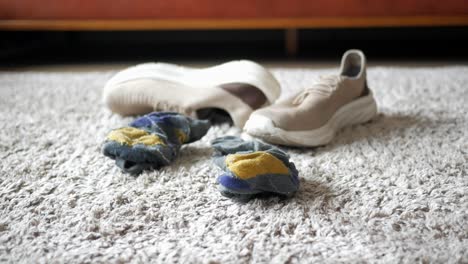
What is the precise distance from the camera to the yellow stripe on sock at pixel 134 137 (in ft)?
2.28

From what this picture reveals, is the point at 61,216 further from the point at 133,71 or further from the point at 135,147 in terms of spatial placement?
the point at 133,71

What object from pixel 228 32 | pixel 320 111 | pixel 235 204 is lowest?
pixel 235 204

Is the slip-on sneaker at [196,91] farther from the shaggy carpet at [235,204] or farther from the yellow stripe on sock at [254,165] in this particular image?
the yellow stripe on sock at [254,165]

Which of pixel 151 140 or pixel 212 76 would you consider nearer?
pixel 151 140

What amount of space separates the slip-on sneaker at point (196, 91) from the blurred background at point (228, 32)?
66 centimetres

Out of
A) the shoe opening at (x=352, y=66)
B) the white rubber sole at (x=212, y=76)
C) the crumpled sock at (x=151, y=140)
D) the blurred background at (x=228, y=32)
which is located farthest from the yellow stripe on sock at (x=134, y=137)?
the blurred background at (x=228, y=32)

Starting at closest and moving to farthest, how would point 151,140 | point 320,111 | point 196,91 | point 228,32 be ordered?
point 151,140, point 320,111, point 196,91, point 228,32

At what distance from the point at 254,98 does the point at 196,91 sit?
0.12m

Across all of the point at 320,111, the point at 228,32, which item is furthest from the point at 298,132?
the point at 228,32

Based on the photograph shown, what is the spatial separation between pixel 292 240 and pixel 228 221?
3.2 inches

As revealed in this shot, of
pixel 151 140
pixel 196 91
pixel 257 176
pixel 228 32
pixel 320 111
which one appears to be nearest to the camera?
pixel 257 176

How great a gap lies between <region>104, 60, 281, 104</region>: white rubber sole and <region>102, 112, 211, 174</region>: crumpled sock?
0.53 ft

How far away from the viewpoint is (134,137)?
2.36 ft

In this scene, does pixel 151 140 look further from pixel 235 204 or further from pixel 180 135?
pixel 235 204
